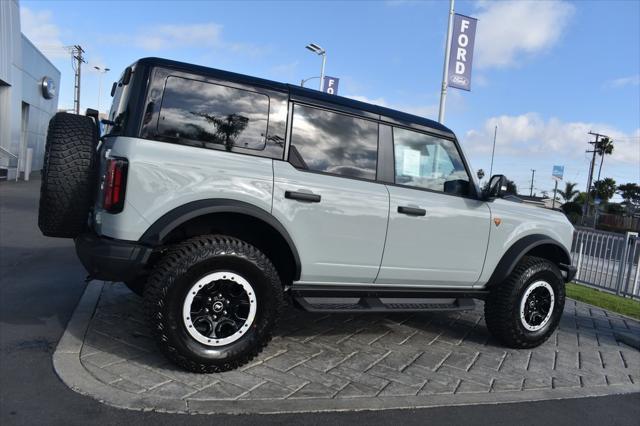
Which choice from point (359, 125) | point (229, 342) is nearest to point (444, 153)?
point (359, 125)

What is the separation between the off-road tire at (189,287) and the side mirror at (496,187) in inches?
86.2

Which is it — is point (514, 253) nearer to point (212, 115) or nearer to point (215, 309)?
point (215, 309)

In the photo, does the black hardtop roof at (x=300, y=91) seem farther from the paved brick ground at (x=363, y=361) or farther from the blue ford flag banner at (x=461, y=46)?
the blue ford flag banner at (x=461, y=46)

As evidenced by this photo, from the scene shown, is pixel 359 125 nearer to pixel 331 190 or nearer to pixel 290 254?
pixel 331 190

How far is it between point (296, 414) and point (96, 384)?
4.41 feet

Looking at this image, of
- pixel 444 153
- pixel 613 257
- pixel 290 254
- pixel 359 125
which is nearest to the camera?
pixel 290 254

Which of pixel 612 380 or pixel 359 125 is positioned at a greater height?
pixel 359 125

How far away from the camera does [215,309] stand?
358 centimetres

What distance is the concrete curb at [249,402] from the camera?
3.10 m

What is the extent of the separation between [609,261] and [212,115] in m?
8.57

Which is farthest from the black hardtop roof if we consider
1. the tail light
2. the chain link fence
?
the chain link fence

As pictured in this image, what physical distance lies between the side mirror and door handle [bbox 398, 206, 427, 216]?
748mm

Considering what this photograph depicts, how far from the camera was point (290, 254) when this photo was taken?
12.6 feet

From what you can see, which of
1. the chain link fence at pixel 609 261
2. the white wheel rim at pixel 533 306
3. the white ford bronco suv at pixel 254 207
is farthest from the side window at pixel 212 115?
the chain link fence at pixel 609 261
